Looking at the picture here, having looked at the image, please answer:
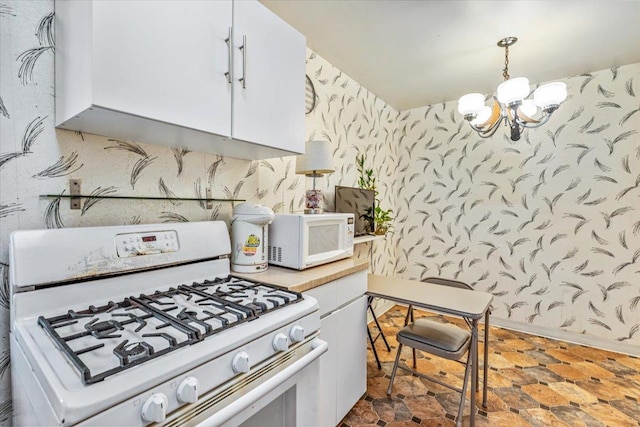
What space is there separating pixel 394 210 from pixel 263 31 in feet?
9.19

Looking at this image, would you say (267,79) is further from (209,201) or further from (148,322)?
(148,322)

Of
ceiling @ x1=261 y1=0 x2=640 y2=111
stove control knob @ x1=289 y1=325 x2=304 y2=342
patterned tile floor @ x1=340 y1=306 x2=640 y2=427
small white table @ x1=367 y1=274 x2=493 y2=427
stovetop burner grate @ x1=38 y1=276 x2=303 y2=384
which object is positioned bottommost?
patterned tile floor @ x1=340 y1=306 x2=640 y2=427

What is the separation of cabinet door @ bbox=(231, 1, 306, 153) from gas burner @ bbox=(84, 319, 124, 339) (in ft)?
2.54

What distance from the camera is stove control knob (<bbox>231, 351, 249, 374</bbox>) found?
0.76 m

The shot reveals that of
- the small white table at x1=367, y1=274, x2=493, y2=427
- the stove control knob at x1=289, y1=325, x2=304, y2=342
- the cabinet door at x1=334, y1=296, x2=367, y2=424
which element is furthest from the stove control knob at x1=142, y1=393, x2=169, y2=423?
the small white table at x1=367, y1=274, x2=493, y2=427

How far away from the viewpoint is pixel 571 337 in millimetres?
2740

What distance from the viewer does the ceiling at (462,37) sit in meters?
1.73

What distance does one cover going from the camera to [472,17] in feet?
5.93

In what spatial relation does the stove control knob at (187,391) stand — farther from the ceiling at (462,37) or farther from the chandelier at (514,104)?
the chandelier at (514,104)

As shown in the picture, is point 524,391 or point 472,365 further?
point 524,391

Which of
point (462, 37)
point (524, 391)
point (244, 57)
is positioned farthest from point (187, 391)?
point (462, 37)

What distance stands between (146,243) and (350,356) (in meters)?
1.22

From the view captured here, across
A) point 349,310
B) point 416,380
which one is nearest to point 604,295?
point 416,380

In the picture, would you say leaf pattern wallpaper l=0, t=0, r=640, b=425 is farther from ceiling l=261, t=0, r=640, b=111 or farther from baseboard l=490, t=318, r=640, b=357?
ceiling l=261, t=0, r=640, b=111
